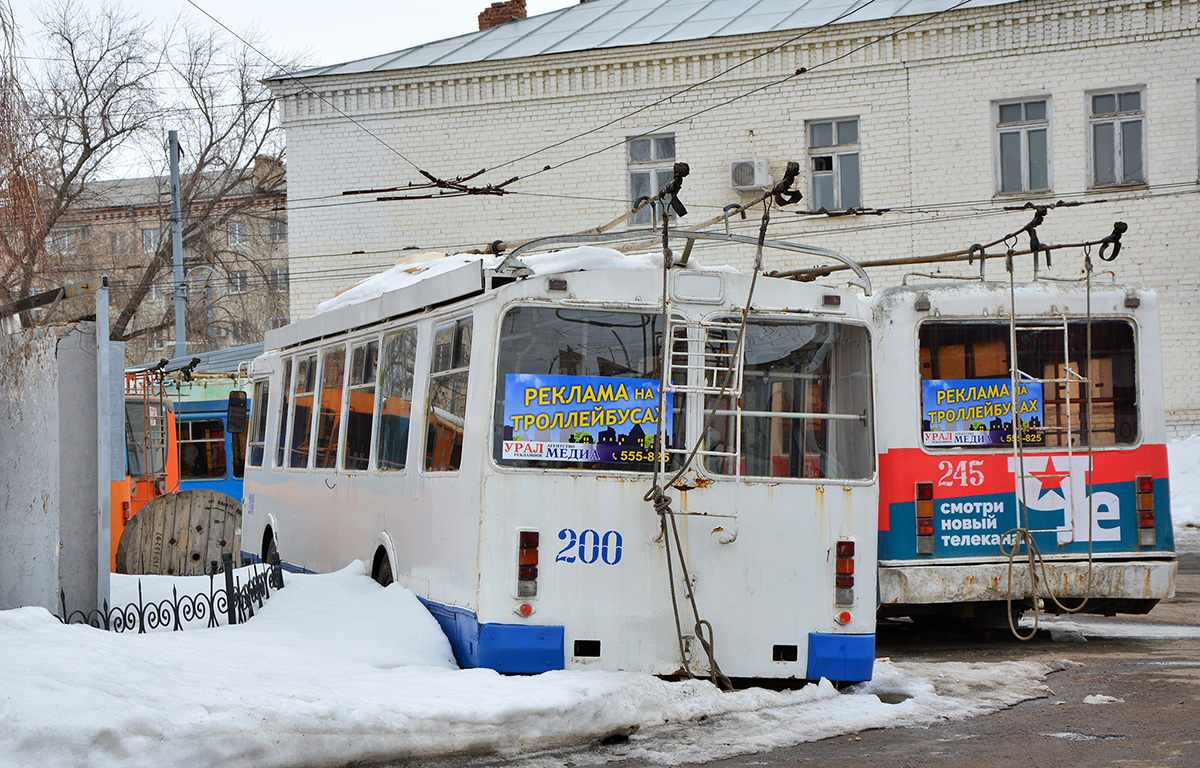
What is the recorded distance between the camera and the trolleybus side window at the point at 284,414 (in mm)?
12656

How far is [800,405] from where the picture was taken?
8398 mm

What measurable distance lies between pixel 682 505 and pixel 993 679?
250cm

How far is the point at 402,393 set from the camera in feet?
31.2

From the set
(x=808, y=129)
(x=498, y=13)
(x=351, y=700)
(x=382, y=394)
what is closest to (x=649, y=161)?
(x=808, y=129)

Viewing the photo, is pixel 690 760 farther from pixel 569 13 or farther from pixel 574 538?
pixel 569 13

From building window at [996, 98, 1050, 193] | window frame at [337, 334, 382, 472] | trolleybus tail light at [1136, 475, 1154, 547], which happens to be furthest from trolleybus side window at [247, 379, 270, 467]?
building window at [996, 98, 1050, 193]

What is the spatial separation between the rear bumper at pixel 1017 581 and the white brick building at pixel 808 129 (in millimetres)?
14027

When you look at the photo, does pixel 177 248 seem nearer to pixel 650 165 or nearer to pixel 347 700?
pixel 650 165

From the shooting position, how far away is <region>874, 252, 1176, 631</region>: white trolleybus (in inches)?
428

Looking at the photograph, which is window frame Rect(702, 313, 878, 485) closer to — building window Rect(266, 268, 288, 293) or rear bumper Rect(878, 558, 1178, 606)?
rear bumper Rect(878, 558, 1178, 606)

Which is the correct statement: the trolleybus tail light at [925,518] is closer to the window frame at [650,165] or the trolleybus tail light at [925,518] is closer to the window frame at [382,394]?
the window frame at [382,394]

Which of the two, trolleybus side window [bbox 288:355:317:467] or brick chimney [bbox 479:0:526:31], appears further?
brick chimney [bbox 479:0:526:31]

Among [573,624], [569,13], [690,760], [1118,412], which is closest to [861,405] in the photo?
[573,624]

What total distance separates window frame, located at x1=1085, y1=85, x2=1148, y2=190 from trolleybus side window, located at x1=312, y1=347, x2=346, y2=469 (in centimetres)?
1688
